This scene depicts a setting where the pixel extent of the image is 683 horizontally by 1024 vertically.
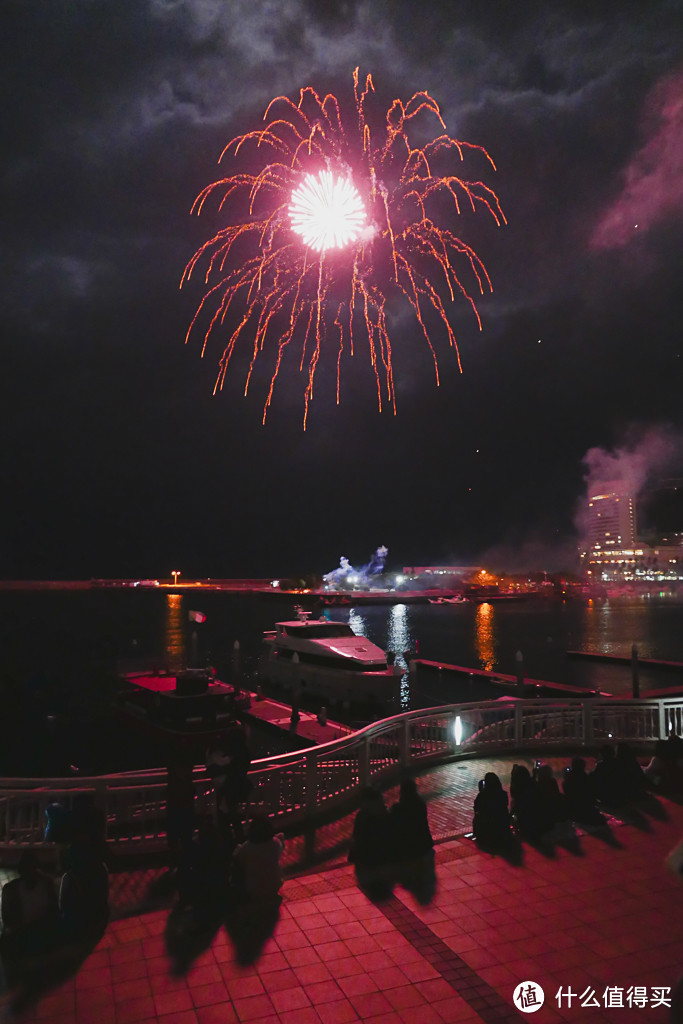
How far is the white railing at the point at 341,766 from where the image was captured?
9023 millimetres

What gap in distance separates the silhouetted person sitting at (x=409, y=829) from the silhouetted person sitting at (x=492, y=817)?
73cm

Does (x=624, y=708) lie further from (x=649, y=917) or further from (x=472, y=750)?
(x=649, y=917)

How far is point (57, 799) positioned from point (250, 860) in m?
3.19

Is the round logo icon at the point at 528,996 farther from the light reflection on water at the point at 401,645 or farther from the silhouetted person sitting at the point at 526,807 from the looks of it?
the light reflection on water at the point at 401,645

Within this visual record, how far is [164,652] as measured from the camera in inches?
3191

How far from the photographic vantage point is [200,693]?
3000 centimetres

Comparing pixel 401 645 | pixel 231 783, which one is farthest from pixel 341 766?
pixel 401 645

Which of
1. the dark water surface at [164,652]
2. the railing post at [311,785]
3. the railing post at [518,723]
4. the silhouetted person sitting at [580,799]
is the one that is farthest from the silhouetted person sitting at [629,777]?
the dark water surface at [164,652]

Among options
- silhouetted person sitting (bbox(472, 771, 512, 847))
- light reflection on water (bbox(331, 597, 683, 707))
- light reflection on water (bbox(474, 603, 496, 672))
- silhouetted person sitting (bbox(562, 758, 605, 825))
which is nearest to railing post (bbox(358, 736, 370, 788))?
silhouetted person sitting (bbox(472, 771, 512, 847))

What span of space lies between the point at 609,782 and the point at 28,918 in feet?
25.7

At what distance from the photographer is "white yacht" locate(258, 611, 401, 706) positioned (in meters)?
38.3

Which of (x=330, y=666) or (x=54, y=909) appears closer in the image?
(x=54, y=909)

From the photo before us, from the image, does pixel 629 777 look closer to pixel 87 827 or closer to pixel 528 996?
pixel 528 996

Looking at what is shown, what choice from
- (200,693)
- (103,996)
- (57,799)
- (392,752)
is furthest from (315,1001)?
(200,693)
